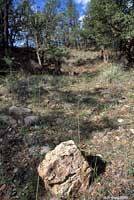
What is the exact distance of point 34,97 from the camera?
812 cm

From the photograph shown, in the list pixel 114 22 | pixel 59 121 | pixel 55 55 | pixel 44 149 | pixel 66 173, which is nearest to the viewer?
pixel 66 173

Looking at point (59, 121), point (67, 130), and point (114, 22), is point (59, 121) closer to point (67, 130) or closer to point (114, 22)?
point (67, 130)

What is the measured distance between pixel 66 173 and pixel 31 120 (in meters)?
2.46

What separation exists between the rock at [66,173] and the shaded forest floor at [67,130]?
18 cm

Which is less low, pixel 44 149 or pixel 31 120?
pixel 31 120

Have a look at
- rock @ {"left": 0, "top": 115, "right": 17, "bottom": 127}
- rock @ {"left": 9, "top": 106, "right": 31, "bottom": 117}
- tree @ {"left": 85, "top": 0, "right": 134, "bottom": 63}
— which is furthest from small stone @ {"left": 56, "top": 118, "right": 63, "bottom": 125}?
tree @ {"left": 85, "top": 0, "right": 134, "bottom": 63}

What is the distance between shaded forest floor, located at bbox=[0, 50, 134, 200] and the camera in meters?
4.55

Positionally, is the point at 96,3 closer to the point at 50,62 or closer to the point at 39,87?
the point at 50,62

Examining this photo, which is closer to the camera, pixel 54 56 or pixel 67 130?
pixel 67 130

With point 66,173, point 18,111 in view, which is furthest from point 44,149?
point 18,111

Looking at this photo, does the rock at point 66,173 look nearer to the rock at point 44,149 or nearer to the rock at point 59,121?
the rock at point 44,149

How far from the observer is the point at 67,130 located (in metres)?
6.16

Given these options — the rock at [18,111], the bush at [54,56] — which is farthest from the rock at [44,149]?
the bush at [54,56]

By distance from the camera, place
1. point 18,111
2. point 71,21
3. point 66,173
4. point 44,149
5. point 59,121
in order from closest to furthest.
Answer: point 66,173 < point 44,149 < point 59,121 < point 18,111 < point 71,21
